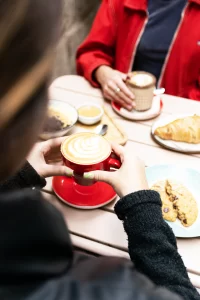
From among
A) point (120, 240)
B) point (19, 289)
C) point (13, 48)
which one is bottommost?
point (120, 240)

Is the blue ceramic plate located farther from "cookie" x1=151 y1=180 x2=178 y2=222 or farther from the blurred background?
the blurred background

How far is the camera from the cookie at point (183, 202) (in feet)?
2.97

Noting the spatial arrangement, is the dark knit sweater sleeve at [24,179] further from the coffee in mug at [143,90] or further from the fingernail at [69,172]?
the coffee in mug at [143,90]

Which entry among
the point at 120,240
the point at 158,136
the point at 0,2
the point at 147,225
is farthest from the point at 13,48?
the point at 158,136

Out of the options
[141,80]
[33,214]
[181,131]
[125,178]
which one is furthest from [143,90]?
[33,214]

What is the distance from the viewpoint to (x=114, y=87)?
1330 millimetres

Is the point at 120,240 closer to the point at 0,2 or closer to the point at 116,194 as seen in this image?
the point at 116,194

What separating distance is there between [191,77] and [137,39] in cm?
26

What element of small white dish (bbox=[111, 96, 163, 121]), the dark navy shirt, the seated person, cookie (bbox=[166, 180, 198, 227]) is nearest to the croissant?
small white dish (bbox=[111, 96, 163, 121])

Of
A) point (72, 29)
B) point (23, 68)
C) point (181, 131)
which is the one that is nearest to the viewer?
point (23, 68)

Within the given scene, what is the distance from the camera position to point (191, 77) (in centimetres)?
156

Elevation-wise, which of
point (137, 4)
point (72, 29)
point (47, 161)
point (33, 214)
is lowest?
point (72, 29)

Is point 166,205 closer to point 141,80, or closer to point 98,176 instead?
point 98,176

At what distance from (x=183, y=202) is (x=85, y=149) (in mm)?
258
